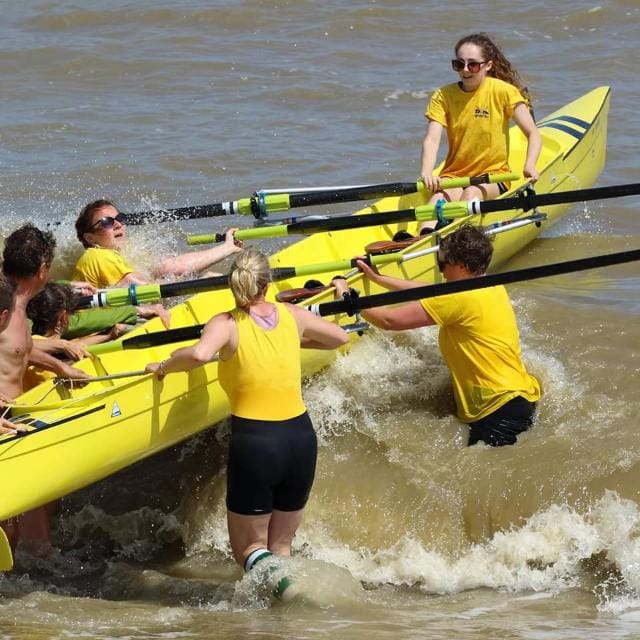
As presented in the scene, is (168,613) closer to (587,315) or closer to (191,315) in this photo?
(191,315)

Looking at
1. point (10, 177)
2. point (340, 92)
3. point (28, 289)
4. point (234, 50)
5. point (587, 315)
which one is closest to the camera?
point (28, 289)

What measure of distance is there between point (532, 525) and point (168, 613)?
6.11 feet

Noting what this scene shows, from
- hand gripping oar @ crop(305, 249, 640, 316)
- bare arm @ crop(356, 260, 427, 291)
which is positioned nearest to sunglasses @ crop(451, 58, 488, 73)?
bare arm @ crop(356, 260, 427, 291)

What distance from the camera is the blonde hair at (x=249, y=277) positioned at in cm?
555

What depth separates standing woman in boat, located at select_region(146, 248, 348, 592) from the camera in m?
5.57

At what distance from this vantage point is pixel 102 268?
7.58 meters

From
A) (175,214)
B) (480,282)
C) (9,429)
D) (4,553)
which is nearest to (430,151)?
(175,214)

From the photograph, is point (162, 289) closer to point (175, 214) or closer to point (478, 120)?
point (175, 214)

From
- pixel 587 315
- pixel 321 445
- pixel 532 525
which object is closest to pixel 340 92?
pixel 587 315

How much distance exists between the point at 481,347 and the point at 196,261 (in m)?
2.25

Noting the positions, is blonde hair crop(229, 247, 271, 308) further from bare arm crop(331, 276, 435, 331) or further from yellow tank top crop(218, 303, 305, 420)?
bare arm crop(331, 276, 435, 331)

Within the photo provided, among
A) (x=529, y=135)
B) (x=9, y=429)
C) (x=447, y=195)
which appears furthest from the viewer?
A: (x=447, y=195)

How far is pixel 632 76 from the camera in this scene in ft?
50.0

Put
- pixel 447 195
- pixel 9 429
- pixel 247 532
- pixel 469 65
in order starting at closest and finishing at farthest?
pixel 247 532 < pixel 9 429 < pixel 469 65 < pixel 447 195
